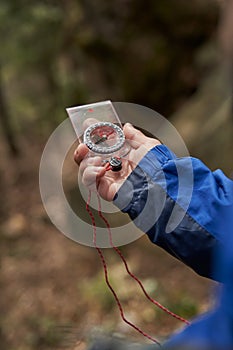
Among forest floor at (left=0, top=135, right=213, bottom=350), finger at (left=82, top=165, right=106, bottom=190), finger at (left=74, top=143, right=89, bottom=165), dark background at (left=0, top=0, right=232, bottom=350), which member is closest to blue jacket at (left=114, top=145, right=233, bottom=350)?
finger at (left=82, top=165, right=106, bottom=190)

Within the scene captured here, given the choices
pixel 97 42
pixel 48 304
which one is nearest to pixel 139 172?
pixel 48 304

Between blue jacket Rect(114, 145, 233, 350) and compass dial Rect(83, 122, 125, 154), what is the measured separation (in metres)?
0.18

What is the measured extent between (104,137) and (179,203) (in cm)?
51

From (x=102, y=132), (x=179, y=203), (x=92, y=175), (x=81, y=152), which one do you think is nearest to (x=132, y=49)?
(x=102, y=132)

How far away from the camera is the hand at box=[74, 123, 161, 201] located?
2062mm

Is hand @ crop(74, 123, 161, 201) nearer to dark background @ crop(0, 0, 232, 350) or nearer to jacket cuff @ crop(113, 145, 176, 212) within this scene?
jacket cuff @ crop(113, 145, 176, 212)

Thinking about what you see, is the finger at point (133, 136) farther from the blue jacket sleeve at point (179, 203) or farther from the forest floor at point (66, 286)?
the forest floor at point (66, 286)

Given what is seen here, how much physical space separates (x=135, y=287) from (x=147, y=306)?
0.32 metres

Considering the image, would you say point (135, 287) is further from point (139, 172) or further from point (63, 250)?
point (139, 172)

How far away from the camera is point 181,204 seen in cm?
188

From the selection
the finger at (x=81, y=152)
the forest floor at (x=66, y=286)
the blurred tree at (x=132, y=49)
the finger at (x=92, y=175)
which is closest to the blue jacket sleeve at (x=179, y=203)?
the finger at (x=92, y=175)

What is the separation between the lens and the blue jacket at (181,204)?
1799mm

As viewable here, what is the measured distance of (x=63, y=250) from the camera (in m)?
5.77

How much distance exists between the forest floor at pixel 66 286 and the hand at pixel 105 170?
1.85m
